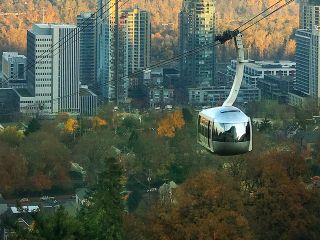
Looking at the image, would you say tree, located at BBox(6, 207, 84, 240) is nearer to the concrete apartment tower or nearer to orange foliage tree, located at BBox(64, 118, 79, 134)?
orange foliage tree, located at BBox(64, 118, 79, 134)

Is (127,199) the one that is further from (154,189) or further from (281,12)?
(281,12)

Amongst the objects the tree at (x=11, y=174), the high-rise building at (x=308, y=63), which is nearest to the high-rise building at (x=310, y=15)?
the high-rise building at (x=308, y=63)

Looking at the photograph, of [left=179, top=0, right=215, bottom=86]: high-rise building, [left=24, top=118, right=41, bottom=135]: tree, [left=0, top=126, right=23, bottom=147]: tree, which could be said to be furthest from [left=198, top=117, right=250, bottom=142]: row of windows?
[left=179, top=0, right=215, bottom=86]: high-rise building

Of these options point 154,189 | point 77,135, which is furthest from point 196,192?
point 77,135

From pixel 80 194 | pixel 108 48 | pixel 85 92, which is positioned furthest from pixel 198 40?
pixel 80 194

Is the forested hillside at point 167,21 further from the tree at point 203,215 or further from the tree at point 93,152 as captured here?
the tree at point 203,215

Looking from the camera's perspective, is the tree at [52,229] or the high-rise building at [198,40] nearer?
the tree at [52,229]
